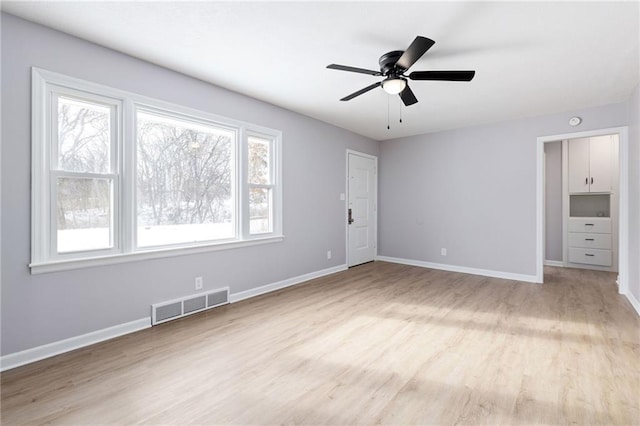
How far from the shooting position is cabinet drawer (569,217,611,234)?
5270 millimetres

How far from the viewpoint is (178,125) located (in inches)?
127

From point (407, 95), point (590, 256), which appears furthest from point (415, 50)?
point (590, 256)

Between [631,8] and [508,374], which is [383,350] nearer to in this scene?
[508,374]

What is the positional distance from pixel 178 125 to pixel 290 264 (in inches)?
93.4

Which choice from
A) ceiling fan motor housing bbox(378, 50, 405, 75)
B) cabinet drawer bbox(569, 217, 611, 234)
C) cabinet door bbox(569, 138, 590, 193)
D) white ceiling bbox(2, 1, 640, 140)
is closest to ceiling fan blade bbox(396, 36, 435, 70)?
ceiling fan motor housing bbox(378, 50, 405, 75)

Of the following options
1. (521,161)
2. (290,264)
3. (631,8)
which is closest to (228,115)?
(290,264)

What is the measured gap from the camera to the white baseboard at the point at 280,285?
369 cm

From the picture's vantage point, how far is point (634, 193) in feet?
11.7

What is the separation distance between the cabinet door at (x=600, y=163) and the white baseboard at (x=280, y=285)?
4.87 metres

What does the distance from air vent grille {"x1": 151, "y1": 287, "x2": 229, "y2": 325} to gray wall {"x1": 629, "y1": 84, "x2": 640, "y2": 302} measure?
15.6ft

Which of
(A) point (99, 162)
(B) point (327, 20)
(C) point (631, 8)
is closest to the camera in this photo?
(C) point (631, 8)

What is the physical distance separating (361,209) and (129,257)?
416 cm

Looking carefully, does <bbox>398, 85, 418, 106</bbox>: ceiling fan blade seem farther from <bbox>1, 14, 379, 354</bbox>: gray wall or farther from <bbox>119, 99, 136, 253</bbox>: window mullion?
<bbox>119, 99, 136, 253</bbox>: window mullion

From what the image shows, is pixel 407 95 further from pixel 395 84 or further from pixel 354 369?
pixel 354 369
